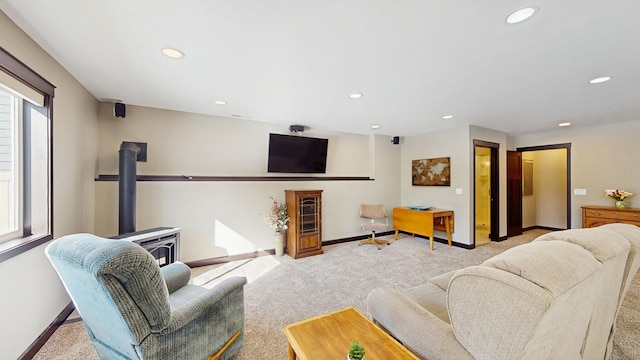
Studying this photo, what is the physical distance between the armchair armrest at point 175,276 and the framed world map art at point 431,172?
4.79 meters

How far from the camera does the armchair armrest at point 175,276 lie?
1.99 m

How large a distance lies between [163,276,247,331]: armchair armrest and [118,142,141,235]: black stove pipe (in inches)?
81.9

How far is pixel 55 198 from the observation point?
2.29 m

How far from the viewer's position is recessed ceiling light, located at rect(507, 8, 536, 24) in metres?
1.54

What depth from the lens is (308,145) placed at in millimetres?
4785

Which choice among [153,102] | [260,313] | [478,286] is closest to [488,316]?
[478,286]

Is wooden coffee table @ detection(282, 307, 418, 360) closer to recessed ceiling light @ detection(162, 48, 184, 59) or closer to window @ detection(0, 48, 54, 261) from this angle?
window @ detection(0, 48, 54, 261)

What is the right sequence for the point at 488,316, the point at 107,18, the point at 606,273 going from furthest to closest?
the point at 107,18 → the point at 606,273 → the point at 488,316

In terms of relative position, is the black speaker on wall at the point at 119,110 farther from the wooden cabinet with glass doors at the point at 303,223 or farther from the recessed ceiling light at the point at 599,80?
the recessed ceiling light at the point at 599,80

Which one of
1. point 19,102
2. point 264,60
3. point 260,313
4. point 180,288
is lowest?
point 260,313

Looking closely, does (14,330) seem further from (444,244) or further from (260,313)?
(444,244)

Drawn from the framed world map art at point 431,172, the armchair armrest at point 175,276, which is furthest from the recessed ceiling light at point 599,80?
the armchair armrest at point 175,276

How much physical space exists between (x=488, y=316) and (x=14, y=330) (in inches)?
113

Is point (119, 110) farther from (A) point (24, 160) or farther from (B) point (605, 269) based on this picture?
(B) point (605, 269)
